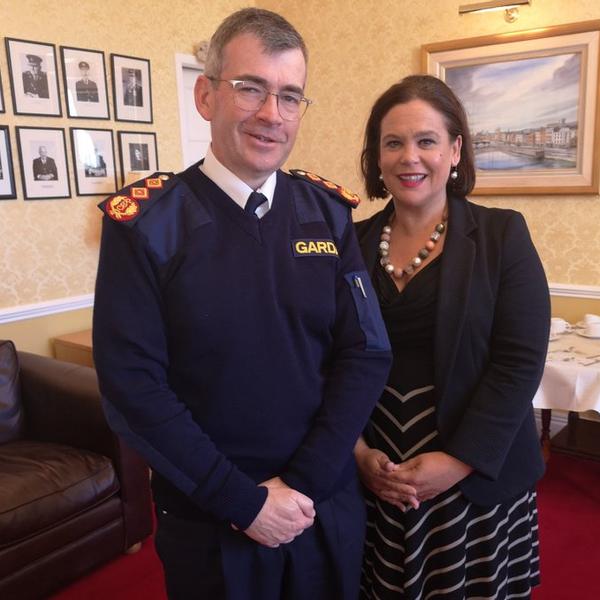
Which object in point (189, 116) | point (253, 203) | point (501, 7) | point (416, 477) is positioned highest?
point (501, 7)

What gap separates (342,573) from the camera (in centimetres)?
115

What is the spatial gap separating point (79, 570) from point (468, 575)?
5.09ft

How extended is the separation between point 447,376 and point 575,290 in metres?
2.35

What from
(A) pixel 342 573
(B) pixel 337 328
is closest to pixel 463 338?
(B) pixel 337 328

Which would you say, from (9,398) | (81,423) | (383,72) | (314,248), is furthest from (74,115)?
(314,248)

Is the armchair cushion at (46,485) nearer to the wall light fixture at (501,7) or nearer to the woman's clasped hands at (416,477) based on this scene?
the woman's clasped hands at (416,477)

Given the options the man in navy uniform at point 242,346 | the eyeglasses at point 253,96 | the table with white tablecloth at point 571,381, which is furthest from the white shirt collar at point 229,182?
the table with white tablecloth at point 571,381

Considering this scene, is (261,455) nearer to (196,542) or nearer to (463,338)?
(196,542)

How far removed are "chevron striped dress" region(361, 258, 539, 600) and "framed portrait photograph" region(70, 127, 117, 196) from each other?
8.02 ft

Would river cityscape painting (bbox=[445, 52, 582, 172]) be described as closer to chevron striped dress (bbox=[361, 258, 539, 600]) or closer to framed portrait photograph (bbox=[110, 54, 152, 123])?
framed portrait photograph (bbox=[110, 54, 152, 123])

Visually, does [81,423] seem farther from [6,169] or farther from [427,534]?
[427,534]

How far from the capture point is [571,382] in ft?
8.00

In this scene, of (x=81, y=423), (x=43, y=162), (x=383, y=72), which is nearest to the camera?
(x=81, y=423)

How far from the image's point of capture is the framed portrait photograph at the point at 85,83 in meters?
3.14
